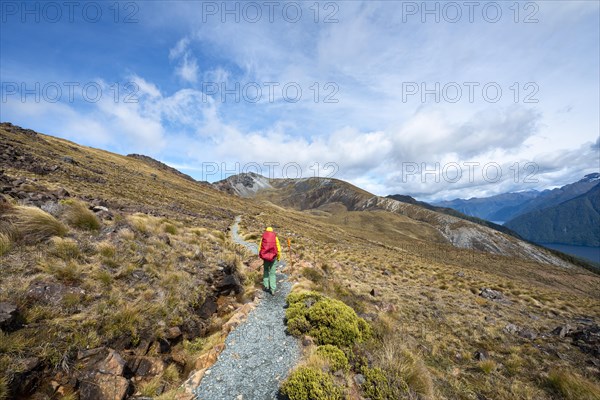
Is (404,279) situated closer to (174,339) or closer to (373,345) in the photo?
(373,345)

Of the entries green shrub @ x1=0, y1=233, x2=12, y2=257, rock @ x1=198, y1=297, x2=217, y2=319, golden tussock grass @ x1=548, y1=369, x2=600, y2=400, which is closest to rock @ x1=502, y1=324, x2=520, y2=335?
golden tussock grass @ x1=548, y1=369, x2=600, y2=400

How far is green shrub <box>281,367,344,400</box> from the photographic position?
4.94 meters

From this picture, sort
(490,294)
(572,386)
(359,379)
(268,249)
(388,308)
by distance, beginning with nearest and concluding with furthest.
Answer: (359,379)
(572,386)
(268,249)
(388,308)
(490,294)

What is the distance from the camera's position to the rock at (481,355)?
9.76 metres

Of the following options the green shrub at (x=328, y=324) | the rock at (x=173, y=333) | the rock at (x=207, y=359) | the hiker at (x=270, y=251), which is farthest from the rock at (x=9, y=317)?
the hiker at (x=270, y=251)

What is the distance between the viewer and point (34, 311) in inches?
199

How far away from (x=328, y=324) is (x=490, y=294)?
19.6 m

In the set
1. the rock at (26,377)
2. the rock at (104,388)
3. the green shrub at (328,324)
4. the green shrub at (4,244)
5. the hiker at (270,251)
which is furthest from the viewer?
the hiker at (270,251)

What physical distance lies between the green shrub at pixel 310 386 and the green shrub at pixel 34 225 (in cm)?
765

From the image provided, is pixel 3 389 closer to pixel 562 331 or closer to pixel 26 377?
pixel 26 377

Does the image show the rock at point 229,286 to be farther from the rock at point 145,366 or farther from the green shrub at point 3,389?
the green shrub at point 3,389

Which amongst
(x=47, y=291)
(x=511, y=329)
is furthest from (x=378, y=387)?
(x=511, y=329)

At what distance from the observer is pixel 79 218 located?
8852 millimetres

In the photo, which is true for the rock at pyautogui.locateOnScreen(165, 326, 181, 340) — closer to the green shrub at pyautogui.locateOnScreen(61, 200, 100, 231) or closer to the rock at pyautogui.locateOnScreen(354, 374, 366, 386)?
the rock at pyautogui.locateOnScreen(354, 374, 366, 386)
